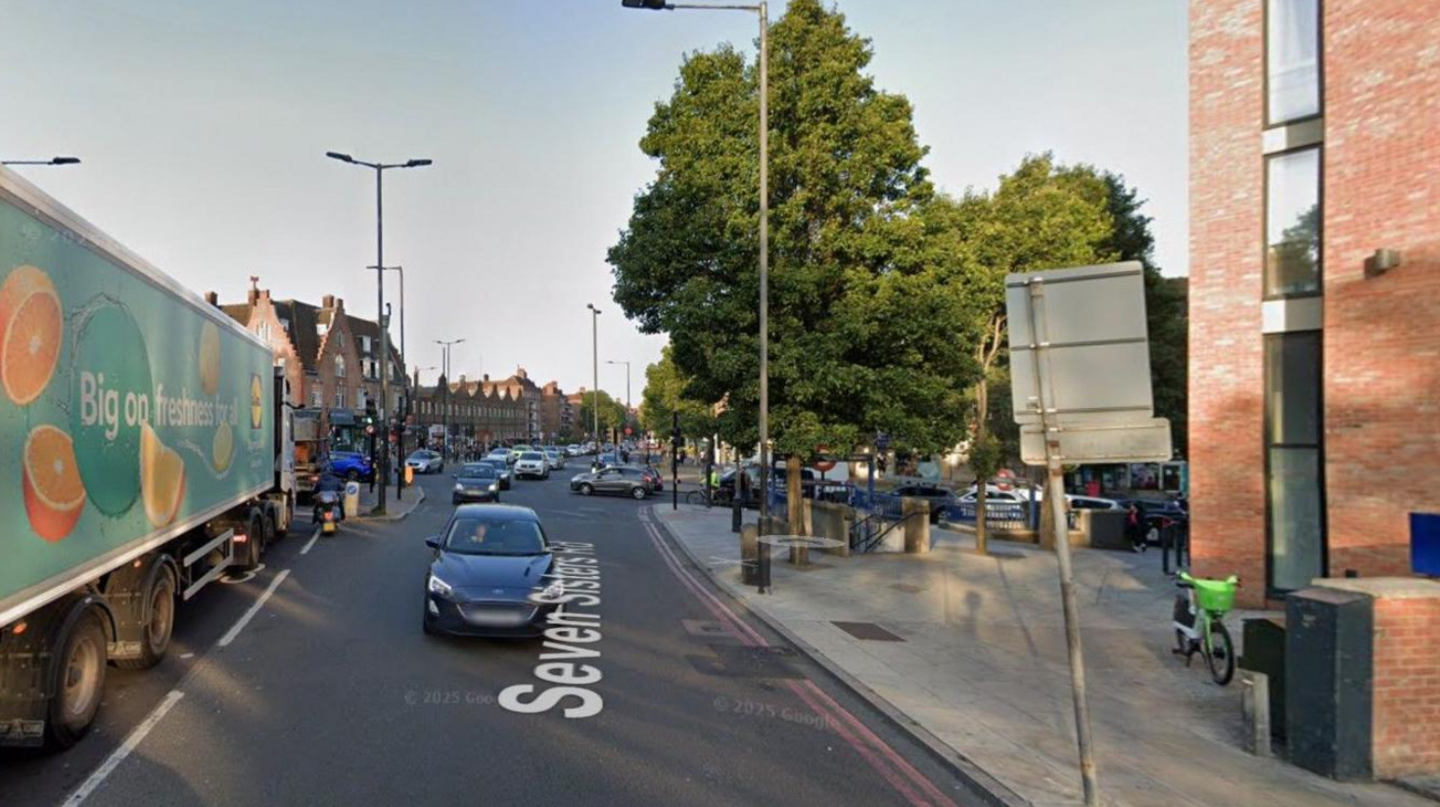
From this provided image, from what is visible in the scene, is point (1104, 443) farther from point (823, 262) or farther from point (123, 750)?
point (823, 262)

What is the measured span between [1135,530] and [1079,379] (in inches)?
772

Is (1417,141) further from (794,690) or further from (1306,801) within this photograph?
(794,690)

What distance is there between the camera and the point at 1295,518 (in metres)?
12.1

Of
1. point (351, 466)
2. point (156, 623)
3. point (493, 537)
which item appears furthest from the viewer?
point (351, 466)

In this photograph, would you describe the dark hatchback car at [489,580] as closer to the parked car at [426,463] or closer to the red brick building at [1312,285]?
the red brick building at [1312,285]

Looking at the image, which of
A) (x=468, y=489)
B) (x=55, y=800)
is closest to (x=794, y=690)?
(x=55, y=800)

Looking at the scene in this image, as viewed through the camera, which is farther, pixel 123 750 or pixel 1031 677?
pixel 1031 677

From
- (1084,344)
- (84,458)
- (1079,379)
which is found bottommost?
(84,458)

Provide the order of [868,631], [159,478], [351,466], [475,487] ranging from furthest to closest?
[351,466]
[475,487]
[868,631]
[159,478]

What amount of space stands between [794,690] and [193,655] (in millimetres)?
6068

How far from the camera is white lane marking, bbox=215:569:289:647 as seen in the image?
932 cm

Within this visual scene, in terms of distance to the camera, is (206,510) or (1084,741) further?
(206,510)

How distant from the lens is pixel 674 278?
1769 cm

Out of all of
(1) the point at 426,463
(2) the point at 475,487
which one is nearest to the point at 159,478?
(2) the point at 475,487
